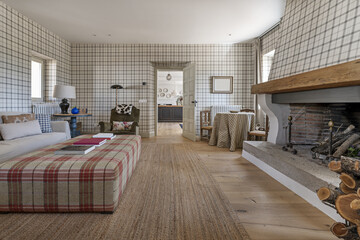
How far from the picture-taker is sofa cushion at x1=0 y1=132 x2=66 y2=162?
93.4 inches

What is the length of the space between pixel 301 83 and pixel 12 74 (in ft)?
15.1

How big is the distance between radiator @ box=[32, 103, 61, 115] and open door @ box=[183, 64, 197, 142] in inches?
130

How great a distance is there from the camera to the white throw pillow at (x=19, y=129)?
2.88m

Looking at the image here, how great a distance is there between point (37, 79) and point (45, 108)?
0.79 meters

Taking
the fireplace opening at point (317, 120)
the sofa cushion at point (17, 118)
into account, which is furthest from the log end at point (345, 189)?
the sofa cushion at point (17, 118)

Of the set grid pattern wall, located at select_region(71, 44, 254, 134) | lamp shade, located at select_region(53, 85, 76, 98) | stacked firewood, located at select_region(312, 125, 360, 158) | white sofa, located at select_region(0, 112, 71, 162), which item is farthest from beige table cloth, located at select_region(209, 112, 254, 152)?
lamp shade, located at select_region(53, 85, 76, 98)

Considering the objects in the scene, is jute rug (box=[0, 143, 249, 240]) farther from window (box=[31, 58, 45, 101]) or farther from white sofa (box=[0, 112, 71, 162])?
window (box=[31, 58, 45, 101])

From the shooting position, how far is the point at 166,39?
546 cm

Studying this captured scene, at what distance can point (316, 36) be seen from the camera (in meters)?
2.18

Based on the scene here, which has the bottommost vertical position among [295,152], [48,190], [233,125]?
[48,190]

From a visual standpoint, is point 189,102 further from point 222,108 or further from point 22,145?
point 22,145

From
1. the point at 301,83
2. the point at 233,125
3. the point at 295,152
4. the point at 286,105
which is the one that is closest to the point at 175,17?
the point at 233,125

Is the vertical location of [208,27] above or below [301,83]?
above

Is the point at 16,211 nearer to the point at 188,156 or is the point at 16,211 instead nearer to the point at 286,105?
the point at 188,156
